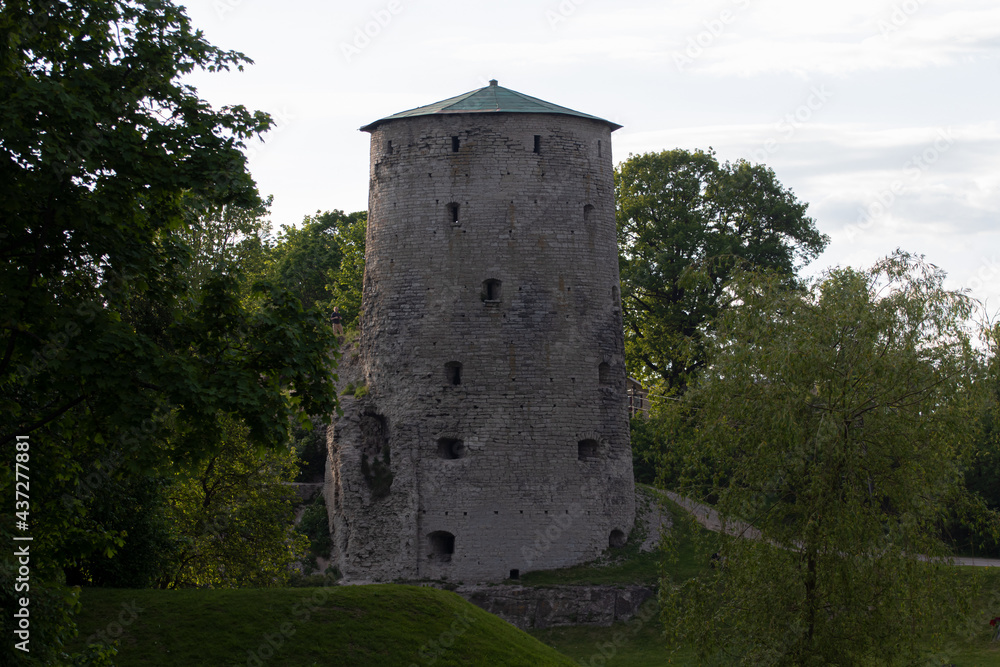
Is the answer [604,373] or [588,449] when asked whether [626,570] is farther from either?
[604,373]

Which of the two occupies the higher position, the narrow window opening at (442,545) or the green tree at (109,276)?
the green tree at (109,276)

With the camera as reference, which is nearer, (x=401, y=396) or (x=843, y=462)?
(x=843, y=462)

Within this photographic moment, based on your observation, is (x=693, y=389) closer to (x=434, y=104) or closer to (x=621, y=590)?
(x=621, y=590)

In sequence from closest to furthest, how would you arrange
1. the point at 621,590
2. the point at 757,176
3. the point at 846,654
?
the point at 846,654 → the point at 621,590 → the point at 757,176

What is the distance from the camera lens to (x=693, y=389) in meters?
17.5

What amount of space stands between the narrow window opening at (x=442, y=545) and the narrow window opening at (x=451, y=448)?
1.97 meters

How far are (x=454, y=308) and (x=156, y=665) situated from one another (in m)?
14.2

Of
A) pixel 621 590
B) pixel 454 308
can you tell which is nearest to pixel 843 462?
pixel 621 590

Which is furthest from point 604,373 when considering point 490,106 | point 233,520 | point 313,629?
point 313,629

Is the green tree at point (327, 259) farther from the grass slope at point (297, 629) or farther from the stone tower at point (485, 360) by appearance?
the grass slope at point (297, 629)

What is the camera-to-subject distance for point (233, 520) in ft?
79.6

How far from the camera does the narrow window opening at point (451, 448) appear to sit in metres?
29.3

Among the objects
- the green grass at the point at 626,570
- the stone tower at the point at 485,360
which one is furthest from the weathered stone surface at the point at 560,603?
the stone tower at the point at 485,360

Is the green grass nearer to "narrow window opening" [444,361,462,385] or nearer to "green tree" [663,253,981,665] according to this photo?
"narrow window opening" [444,361,462,385]
